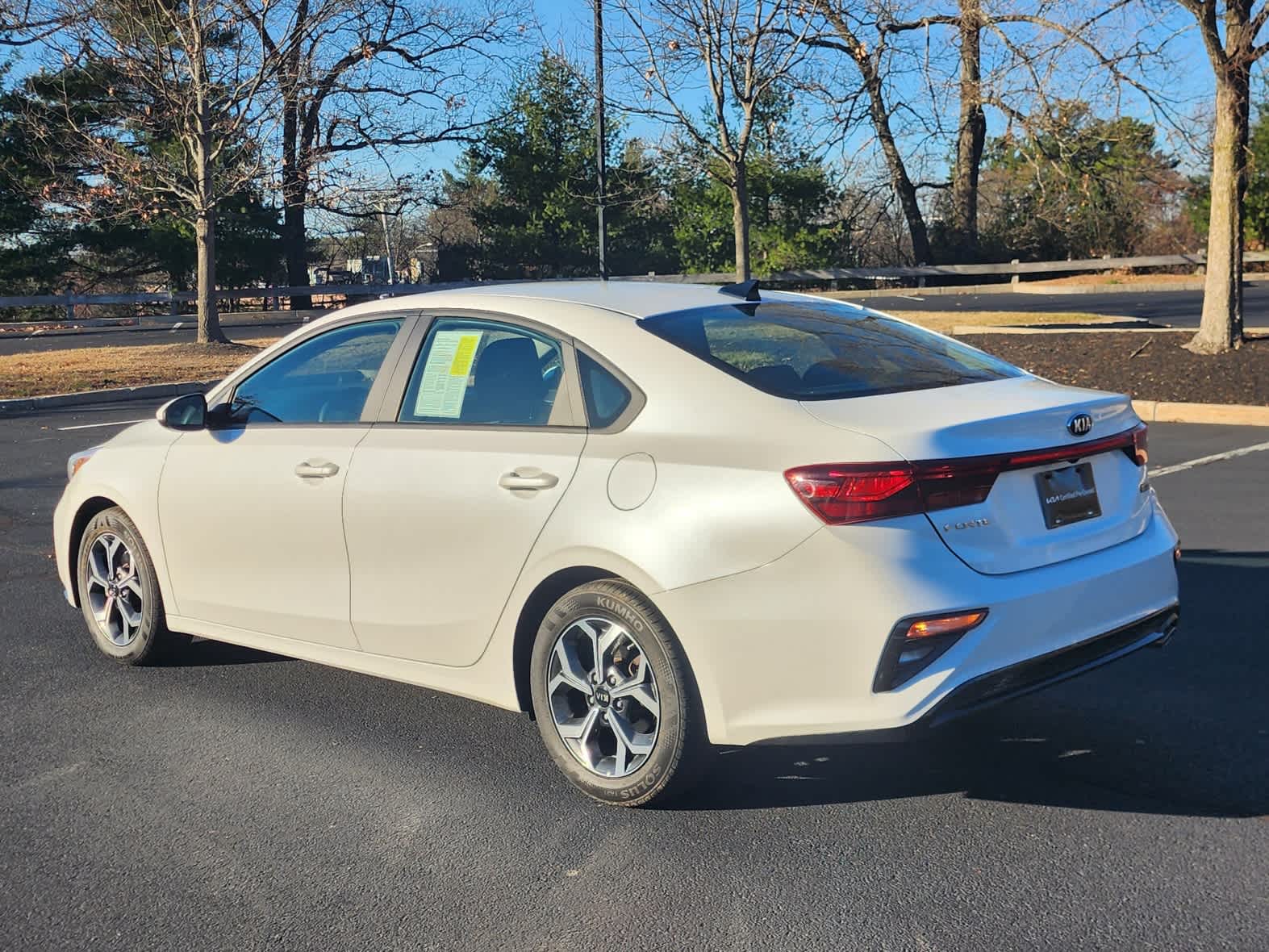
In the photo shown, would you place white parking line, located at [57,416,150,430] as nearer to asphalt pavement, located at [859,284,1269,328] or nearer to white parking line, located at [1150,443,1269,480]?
white parking line, located at [1150,443,1269,480]

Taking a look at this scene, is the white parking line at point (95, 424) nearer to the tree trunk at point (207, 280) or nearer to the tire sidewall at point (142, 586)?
the tree trunk at point (207, 280)

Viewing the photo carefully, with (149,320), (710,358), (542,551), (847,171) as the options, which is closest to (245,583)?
(542,551)

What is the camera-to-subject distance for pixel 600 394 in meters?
4.17

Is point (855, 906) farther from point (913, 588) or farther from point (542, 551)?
point (542, 551)

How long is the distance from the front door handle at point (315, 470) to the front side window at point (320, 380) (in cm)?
20

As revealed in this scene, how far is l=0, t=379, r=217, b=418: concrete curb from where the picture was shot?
15836mm

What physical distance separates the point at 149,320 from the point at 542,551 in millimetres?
32573

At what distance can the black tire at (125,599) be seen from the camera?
5531 millimetres

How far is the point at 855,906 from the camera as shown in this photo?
11.1 ft

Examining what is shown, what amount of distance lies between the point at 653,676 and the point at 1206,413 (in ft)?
32.6

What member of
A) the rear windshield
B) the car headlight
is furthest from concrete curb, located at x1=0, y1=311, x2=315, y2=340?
the rear windshield

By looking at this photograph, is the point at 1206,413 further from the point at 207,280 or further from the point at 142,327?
the point at 142,327

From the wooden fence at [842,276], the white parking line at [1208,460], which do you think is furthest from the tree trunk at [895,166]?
the white parking line at [1208,460]

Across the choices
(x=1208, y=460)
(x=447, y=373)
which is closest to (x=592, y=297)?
(x=447, y=373)
